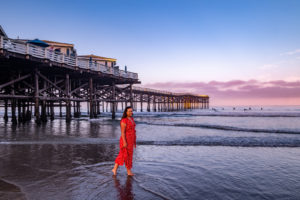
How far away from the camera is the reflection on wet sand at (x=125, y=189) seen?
10.5ft

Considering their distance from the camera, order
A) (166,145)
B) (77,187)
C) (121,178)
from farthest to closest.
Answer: (166,145) → (121,178) → (77,187)

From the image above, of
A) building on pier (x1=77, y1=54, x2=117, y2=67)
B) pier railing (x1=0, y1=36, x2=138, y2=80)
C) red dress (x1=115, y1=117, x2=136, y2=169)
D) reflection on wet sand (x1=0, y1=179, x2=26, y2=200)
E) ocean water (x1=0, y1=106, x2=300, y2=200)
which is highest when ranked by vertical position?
building on pier (x1=77, y1=54, x2=117, y2=67)

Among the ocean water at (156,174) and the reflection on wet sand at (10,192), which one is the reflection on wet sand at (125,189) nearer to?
the ocean water at (156,174)

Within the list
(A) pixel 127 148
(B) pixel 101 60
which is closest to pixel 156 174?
(A) pixel 127 148

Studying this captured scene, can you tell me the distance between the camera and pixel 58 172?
4438 mm

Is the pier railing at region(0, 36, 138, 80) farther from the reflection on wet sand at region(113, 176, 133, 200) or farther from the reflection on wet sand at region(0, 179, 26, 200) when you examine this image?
the reflection on wet sand at region(113, 176, 133, 200)

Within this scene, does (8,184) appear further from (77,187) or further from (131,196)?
(131,196)

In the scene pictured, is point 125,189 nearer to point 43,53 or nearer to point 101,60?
point 43,53

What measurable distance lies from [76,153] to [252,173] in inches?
203

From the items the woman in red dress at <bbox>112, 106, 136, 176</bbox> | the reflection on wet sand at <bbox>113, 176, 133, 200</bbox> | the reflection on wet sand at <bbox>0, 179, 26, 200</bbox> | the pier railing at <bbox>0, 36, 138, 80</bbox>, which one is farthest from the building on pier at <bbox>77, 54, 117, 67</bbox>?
the reflection on wet sand at <bbox>113, 176, 133, 200</bbox>

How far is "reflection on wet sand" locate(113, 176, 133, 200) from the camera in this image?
3.19m

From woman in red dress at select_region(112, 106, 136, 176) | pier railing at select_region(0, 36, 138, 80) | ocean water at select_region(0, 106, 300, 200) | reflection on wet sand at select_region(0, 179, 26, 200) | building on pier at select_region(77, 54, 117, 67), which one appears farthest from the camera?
building on pier at select_region(77, 54, 117, 67)

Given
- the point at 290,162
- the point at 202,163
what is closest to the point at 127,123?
the point at 202,163

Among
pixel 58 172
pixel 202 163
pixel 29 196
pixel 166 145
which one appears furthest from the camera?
pixel 166 145
